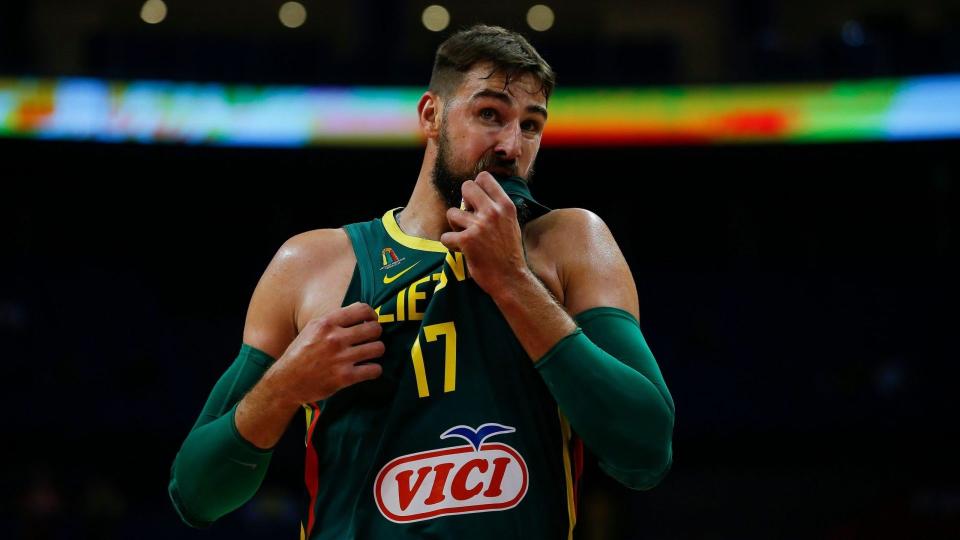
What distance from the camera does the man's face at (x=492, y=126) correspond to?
2234 mm

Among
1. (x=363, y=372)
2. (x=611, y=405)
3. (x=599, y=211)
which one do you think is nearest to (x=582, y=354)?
(x=611, y=405)

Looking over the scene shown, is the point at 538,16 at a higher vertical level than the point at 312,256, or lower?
higher

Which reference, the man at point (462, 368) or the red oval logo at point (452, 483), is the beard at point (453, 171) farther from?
the red oval logo at point (452, 483)

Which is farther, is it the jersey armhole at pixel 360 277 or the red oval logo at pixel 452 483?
the jersey armhole at pixel 360 277

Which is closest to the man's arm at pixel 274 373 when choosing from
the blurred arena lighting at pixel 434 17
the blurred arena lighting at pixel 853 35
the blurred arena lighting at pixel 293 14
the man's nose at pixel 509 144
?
the man's nose at pixel 509 144

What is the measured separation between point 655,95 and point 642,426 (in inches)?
476

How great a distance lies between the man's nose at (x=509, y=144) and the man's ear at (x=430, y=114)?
0.80 ft

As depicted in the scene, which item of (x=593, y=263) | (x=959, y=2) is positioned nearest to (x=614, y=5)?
(x=959, y=2)

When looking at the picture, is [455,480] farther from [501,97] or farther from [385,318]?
[501,97]

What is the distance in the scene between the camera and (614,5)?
18.1m

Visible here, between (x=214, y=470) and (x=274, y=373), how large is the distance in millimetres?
253

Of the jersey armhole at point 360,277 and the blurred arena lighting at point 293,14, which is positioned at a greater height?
the blurred arena lighting at point 293,14

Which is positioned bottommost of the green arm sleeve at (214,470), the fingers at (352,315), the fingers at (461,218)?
the green arm sleeve at (214,470)

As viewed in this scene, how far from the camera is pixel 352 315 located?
6.68 ft
